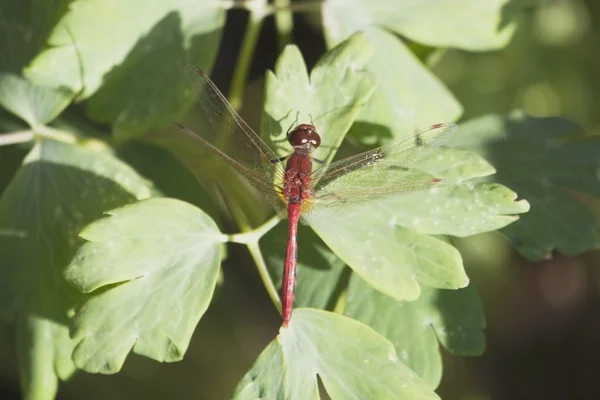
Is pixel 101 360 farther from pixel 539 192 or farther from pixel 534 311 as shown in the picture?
pixel 534 311

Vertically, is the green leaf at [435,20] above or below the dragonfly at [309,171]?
above

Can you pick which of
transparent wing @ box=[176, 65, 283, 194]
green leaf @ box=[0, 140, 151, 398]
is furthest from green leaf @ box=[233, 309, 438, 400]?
green leaf @ box=[0, 140, 151, 398]

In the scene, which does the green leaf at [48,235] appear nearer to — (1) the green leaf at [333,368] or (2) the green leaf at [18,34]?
(2) the green leaf at [18,34]

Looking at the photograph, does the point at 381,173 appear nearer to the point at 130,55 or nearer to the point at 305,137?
the point at 305,137

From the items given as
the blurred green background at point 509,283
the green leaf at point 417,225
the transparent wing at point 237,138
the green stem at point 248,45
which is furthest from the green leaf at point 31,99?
the blurred green background at point 509,283

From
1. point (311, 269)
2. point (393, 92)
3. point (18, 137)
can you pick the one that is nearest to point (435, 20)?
point (393, 92)

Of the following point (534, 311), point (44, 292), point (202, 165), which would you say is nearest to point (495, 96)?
point (534, 311)

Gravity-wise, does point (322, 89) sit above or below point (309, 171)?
above
